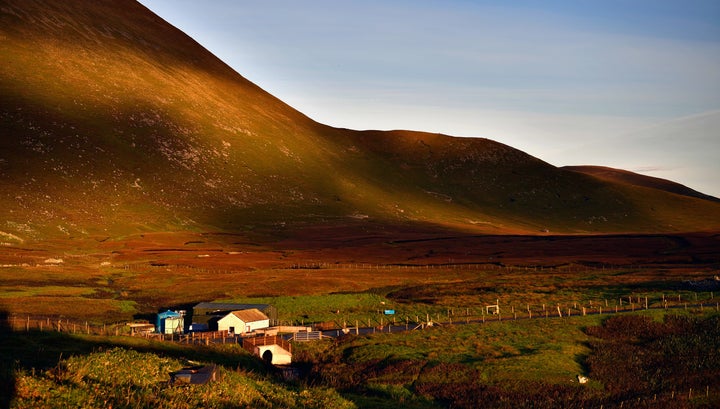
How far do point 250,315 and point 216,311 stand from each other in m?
5.79

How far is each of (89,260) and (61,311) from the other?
5920cm

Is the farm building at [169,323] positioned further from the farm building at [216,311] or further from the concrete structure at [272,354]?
the concrete structure at [272,354]

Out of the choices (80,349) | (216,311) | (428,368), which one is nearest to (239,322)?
(216,311)

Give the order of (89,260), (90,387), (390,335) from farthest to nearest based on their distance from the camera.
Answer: (89,260) < (390,335) < (90,387)

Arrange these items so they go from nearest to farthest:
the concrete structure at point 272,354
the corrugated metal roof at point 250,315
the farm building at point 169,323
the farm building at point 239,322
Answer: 1. the concrete structure at point 272,354
2. the farm building at point 239,322
3. the corrugated metal roof at point 250,315
4. the farm building at point 169,323

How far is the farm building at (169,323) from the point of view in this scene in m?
75.9

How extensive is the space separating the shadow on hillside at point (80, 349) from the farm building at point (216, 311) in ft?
61.2

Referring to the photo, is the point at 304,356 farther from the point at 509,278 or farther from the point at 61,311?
the point at 509,278

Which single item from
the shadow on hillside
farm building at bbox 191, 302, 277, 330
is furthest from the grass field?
farm building at bbox 191, 302, 277, 330

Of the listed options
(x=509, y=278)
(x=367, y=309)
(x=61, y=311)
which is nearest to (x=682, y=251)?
(x=509, y=278)

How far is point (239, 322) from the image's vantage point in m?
73.1

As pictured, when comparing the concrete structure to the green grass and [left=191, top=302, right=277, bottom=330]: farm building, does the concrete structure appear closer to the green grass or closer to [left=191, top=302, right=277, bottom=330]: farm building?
[left=191, top=302, right=277, bottom=330]: farm building

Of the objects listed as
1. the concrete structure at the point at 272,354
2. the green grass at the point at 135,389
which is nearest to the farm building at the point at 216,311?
the concrete structure at the point at 272,354

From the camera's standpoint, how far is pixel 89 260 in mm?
139875
